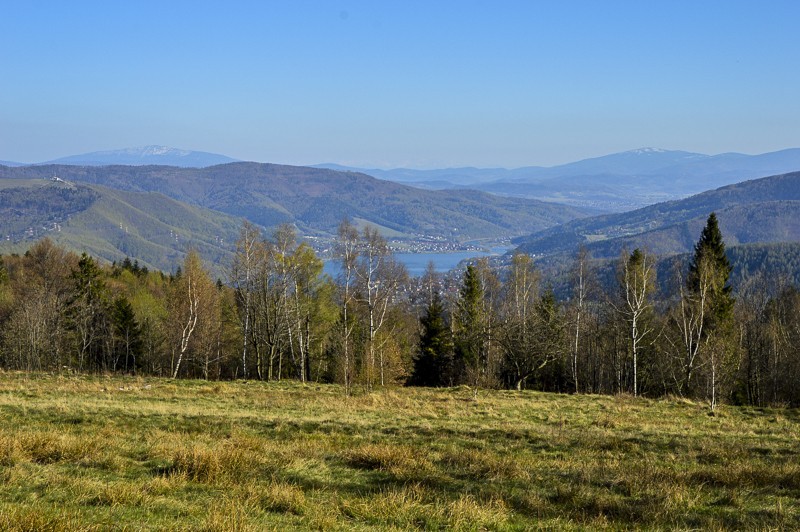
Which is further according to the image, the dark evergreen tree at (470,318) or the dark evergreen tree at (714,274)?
the dark evergreen tree at (470,318)

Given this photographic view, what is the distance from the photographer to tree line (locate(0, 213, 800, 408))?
124 feet

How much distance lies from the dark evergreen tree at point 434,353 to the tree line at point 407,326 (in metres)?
0.09

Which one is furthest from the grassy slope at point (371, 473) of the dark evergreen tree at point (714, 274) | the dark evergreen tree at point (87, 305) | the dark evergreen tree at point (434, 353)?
the dark evergreen tree at point (87, 305)

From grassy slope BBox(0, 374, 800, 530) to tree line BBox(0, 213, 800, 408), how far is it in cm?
1690

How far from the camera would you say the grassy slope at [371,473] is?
Answer: 7.29 m

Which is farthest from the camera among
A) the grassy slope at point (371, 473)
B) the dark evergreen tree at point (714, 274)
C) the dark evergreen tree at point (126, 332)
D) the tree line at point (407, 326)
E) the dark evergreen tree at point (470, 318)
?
the dark evergreen tree at point (126, 332)

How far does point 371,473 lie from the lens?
→ 32.7 feet

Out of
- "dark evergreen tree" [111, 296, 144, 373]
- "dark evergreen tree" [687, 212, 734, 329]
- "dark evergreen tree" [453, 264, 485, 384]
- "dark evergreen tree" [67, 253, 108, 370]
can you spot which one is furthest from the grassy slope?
"dark evergreen tree" [67, 253, 108, 370]

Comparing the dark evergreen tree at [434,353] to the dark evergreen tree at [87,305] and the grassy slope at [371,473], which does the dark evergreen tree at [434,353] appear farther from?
the grassy slope at [371,473]

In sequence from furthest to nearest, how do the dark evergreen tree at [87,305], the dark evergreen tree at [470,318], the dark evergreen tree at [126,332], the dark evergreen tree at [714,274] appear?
the dark evergreen tree at [87,305] < the dark evergreen tree at [126,332] < the dark evergreen tree at [470,318] < the dark evergreen tree at [714,274]

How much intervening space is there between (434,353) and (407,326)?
15.4 m

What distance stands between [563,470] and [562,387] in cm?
4308

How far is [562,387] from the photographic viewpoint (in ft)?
170

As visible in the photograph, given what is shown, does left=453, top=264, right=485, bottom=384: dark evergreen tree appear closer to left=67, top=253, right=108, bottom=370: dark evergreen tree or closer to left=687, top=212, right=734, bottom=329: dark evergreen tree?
left=687, top=212, right=734, bottom=329: dark evergreen tree
